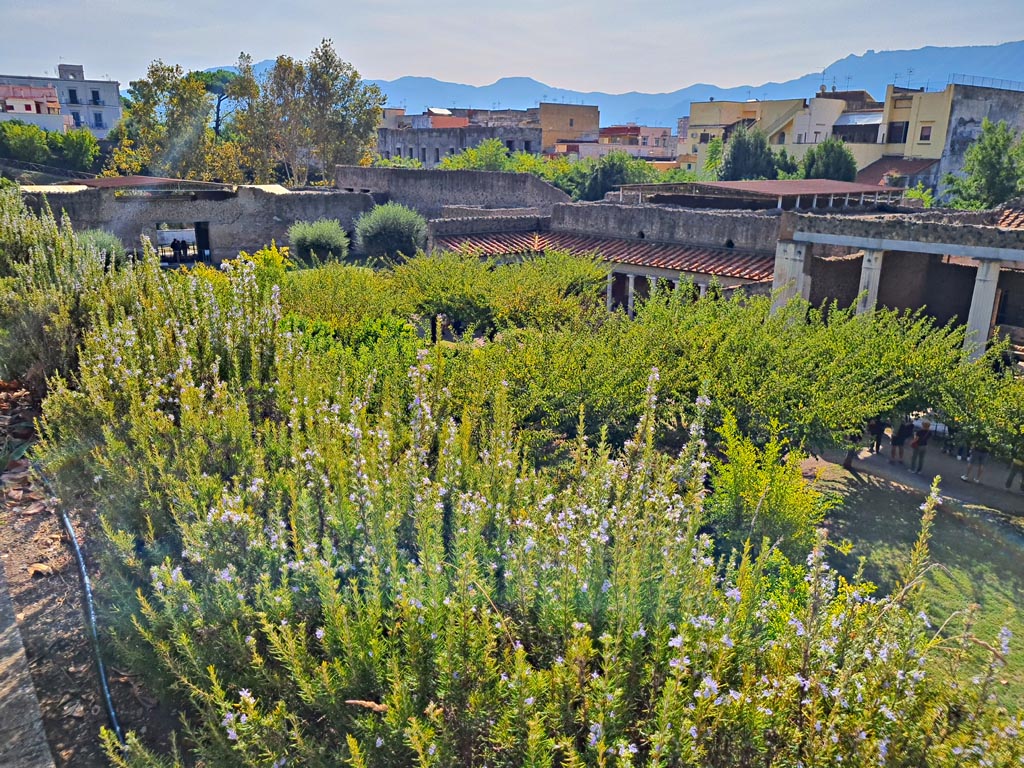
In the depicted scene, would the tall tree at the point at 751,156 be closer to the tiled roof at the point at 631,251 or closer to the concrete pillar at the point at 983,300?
the tiled roof at the point at 631,251

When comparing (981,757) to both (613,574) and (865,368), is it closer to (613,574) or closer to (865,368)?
(613,574)

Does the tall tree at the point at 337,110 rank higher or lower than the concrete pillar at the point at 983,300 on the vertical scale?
higher

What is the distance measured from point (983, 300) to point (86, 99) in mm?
78765

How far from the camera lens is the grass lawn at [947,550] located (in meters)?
7.64

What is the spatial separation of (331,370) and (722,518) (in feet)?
14.2

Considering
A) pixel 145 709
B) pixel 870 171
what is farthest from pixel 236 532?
pixel 870 171

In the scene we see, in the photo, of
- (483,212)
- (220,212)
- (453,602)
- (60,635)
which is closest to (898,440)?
(453,602)

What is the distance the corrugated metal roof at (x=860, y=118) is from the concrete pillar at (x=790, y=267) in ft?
131

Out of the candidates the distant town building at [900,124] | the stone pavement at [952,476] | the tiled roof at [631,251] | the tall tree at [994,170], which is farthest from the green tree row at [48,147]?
the stone pavement at [952,476]

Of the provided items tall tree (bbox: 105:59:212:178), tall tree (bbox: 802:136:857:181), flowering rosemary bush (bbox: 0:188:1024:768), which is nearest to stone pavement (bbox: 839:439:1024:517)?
flowering rosemary bush (bbox: 0:188:1024:768)

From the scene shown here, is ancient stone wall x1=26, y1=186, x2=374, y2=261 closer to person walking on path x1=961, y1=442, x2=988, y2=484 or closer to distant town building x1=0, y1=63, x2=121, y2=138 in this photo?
person walking on path x1=961, y1=442, x2=988, y2=484

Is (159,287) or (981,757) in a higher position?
(159,287)

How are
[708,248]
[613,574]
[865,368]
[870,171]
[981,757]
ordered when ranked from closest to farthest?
[981,757] < [613,574] < [865,368] < [708,248] < [870,171]

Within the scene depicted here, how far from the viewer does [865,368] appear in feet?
33.9
